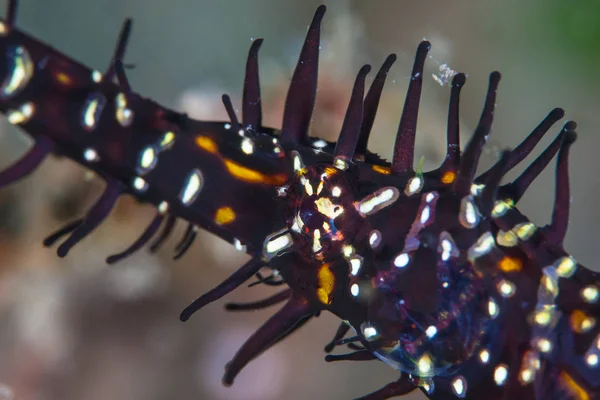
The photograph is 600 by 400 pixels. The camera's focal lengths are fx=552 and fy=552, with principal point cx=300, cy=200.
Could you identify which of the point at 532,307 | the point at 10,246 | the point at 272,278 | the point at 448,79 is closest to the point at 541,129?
the point at 532,307

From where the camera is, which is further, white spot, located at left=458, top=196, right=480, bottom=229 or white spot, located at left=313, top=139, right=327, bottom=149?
white spot, located at left=313, top=139, right=327, bottom=149

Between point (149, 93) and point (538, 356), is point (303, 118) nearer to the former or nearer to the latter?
point (538, 356)

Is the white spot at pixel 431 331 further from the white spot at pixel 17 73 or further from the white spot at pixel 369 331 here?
the white spot at pixel 17 73

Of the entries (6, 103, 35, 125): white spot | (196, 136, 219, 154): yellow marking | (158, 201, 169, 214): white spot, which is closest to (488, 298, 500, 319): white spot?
(196, 136, 219, 154): yellow marking

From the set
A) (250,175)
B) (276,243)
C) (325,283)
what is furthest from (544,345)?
(250,175)

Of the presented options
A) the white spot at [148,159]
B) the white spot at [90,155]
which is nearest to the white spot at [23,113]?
the white spot at [90,155]

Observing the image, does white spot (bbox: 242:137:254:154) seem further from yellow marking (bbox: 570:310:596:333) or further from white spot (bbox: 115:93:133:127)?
yellow marking (bbox: 570:310:596:333)
